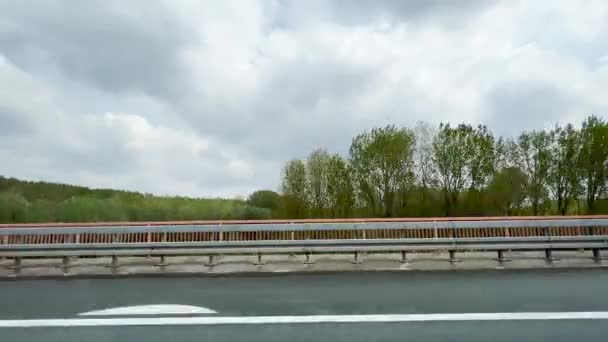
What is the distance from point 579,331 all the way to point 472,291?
6.85 ft

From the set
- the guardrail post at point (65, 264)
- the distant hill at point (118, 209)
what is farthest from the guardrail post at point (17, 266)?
the distant hill at point (118, 209)

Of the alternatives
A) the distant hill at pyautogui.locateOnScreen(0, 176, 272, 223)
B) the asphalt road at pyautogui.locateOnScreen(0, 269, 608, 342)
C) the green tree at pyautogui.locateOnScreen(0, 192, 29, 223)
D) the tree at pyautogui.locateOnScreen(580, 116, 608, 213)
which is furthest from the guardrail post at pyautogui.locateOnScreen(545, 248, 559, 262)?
the tree at pyautogui.locateOnScreen(580, 116, 608, 213)

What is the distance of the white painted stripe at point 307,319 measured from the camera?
527cm

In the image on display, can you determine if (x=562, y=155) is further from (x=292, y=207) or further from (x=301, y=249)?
(x=301, y=249)

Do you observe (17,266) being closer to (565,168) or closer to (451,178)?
(451,178)

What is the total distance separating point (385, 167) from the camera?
28.5 meters

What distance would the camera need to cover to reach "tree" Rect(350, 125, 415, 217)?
28.4 meters

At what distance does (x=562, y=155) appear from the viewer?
94.7 ft

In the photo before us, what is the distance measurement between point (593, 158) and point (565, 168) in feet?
5.61

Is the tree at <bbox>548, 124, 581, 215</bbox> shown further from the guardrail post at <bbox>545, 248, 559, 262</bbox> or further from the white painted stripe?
the white painted stripe

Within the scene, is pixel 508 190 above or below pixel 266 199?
above

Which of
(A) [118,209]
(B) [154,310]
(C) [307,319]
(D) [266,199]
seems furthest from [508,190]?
(B) [154,310]

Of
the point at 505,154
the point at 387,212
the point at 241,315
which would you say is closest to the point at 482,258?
the point at 241,315

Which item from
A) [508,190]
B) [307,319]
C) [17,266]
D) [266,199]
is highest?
[508,190]
